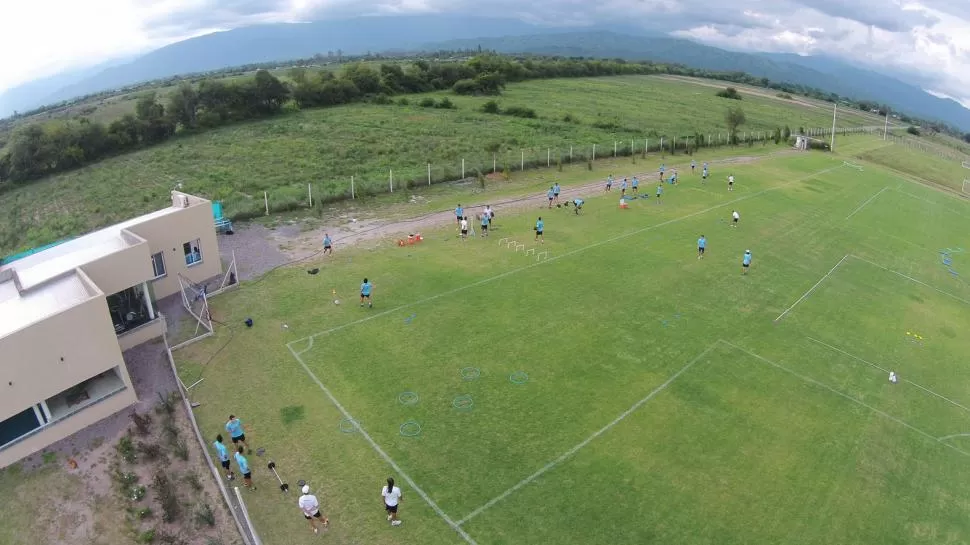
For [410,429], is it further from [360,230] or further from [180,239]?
[360,230]

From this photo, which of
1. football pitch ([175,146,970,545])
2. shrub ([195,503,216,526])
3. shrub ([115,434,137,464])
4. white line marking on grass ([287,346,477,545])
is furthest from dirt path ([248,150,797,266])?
shrub ([195,503,216,526])

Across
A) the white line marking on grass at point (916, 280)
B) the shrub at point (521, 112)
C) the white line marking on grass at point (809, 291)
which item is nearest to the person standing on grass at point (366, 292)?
the white line marking on grass at point (809, 291)

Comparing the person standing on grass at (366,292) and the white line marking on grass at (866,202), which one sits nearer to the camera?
the person standing on grass at (366,292)

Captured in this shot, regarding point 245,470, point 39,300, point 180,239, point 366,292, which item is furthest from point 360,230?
point 245,470

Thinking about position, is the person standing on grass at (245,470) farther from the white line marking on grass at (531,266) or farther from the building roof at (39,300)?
the building roof at (39,300)

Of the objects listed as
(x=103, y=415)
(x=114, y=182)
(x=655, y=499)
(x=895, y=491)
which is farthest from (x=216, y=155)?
(x=895, y=491)
